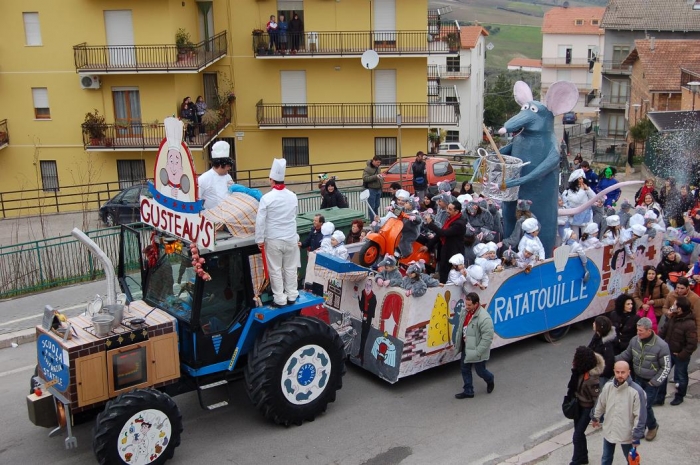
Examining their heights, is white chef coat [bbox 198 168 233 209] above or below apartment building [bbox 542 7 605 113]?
below

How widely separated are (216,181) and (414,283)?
9.13 ft

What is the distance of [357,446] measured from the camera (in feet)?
28.8

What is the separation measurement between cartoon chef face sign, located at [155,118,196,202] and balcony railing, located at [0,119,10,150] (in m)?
24.7

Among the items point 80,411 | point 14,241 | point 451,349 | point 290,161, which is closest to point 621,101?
point 290,161

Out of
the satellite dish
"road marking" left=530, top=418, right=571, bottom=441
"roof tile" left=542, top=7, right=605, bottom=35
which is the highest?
"roof tile" left=542, top=7, right=605, bottom=35

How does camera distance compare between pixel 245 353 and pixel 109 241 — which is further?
pixel 109 241

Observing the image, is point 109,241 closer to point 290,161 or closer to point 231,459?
point 231,459

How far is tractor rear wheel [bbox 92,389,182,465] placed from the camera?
299 inches

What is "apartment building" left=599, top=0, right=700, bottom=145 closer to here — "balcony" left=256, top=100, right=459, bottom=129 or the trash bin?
"balcony" left=256, top=100, right=459, bottom=129

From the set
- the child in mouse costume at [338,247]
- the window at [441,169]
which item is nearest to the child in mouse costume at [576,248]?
the child in mouse costume at [338,247]

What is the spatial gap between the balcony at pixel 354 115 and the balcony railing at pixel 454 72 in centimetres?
2087

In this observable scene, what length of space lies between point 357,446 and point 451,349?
227cm

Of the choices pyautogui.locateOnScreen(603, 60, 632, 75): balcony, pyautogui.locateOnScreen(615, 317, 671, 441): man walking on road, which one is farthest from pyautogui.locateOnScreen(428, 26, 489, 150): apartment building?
pyautogui.locateOnScreen(615, 317, 671, 441): man walking on road

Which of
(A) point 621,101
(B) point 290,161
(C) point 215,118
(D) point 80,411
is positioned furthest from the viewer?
(A) point 621,101
